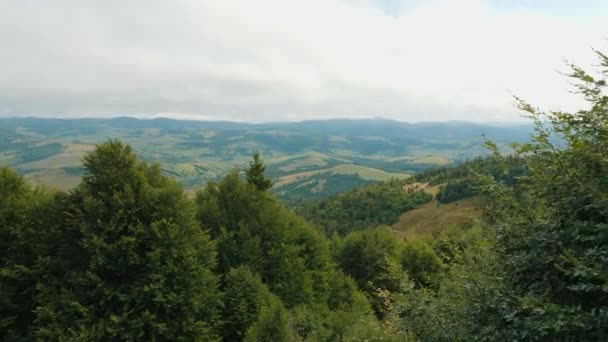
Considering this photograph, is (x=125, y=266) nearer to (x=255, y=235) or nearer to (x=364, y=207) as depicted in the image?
(x=255, y=235)

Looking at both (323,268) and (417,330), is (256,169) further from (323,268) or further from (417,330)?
(417,330)

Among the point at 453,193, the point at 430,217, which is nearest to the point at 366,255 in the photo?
the point at 430,217

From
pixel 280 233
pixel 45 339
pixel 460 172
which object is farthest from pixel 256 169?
pixel 460 172

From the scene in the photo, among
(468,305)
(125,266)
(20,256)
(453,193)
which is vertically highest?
(468,305)

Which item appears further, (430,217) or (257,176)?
(430,217)

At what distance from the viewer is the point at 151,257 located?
18.8 meters

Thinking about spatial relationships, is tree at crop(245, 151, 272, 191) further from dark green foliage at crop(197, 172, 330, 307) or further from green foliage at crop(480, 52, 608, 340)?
green foliage at crop(480, 52, 608, 340)

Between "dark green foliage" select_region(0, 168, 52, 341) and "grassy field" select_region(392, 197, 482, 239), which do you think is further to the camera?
"grassy field" select_region(392, 197, 482, 239)

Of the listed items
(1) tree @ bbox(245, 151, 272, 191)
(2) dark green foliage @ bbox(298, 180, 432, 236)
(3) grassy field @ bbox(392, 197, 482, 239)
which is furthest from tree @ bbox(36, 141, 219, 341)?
(2) dark green foliage @ bbox(298, 180, 432, 236)

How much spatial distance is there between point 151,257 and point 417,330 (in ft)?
42.9

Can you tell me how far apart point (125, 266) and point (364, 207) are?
155m

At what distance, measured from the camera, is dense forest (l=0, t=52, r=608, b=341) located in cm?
939

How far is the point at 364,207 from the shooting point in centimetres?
16938

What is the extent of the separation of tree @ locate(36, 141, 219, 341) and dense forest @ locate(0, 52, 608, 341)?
8 centimetres
